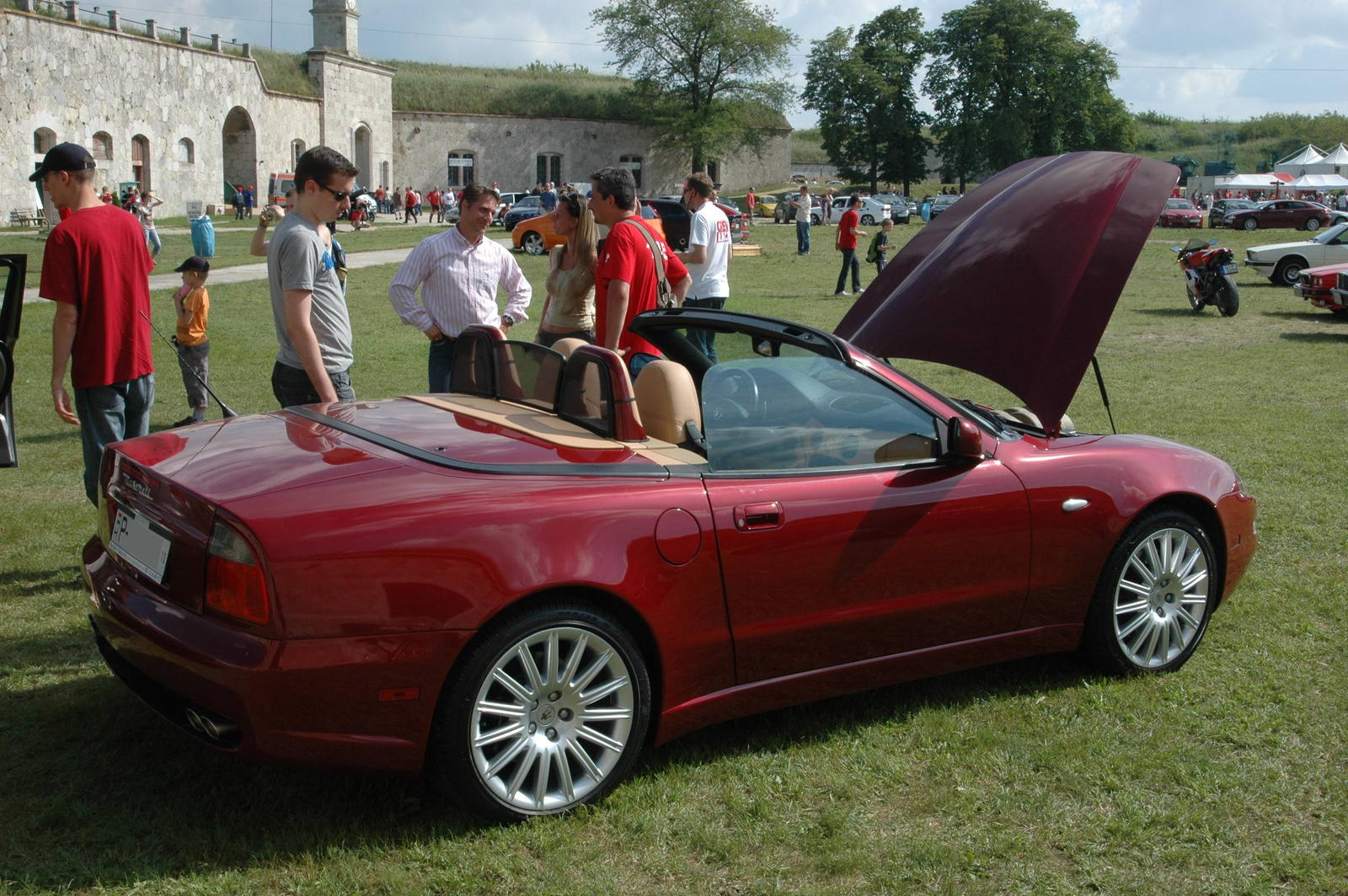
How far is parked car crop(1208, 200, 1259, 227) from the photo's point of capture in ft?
174

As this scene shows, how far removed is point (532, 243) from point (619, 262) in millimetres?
25241

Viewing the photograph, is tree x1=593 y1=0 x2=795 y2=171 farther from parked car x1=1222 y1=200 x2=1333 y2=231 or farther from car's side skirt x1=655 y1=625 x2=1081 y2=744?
car's side skirt x1=655 y1=625 x2=1081 y2=744

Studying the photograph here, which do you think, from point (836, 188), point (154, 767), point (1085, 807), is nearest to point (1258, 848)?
point (1085, 807)

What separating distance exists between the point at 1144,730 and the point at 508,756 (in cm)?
227

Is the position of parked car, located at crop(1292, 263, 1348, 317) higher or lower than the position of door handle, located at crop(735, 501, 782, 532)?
higher

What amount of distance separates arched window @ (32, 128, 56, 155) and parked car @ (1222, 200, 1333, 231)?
4978cm

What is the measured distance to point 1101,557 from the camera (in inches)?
167

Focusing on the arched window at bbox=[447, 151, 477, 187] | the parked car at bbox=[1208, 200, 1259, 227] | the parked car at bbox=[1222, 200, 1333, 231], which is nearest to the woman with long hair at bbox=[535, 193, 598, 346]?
the parked car at bbox=[1222, 200, 1333, 231]

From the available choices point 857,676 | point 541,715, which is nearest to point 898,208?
point 857,676

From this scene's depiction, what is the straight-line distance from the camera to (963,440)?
383 centimetres

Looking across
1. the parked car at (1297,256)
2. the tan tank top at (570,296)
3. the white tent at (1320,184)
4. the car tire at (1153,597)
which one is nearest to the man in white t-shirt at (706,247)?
the tan tank top at (570,296)

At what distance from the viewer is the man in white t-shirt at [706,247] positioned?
9.36 meters

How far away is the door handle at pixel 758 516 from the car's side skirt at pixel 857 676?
52cm

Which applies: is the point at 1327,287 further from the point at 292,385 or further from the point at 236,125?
the point at 236,125
